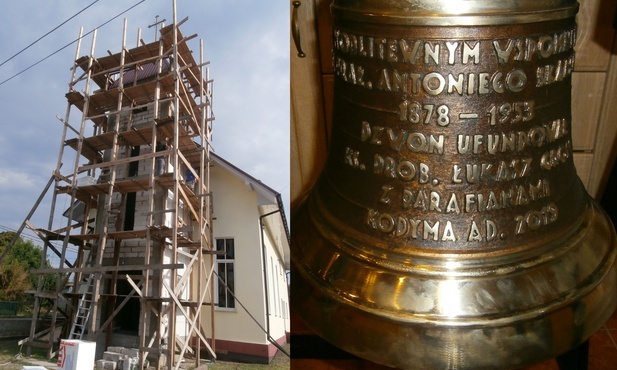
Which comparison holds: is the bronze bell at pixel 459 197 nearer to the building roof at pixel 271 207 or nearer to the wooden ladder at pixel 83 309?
the building roof at pixel 271 207

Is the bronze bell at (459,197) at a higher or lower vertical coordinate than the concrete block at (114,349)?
higher

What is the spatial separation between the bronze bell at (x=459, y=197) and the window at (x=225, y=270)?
497 mm

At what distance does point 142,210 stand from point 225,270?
1.15 ft

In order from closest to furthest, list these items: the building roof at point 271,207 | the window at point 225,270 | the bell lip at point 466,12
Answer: the bell lip at point 466,12 < the building roof at point 271,207 < the window at point 225,270

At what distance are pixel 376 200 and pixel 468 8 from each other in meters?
0.21

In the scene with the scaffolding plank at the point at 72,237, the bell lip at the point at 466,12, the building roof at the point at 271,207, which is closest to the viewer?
the bell lip at the point at 466,12

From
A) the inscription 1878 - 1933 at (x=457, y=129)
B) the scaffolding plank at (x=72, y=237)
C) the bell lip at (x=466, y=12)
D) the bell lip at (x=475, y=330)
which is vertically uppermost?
the bell lip at (x=466, y=12)

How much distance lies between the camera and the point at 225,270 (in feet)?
3.24

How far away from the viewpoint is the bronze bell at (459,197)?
1.40ft

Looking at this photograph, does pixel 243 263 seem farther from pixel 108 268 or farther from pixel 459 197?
pixel 459 197

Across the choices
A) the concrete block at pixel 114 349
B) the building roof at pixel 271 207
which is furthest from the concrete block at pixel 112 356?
the building roof at pixel 271 207

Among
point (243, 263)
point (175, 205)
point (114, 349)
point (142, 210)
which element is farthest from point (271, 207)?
point (114, 349)

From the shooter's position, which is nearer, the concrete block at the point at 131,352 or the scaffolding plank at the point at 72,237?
the concrete block at the point at 131,352

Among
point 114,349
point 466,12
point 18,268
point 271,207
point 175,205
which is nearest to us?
point 466,12
